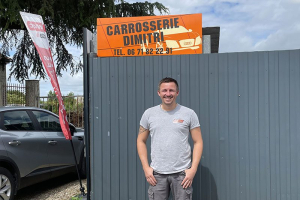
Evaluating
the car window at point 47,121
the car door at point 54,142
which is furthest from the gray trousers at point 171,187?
the car window at point 47,121

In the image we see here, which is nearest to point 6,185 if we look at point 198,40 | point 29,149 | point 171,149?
point 29,149

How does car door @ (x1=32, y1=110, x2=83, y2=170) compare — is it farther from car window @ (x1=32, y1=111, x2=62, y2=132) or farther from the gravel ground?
the gravel ground

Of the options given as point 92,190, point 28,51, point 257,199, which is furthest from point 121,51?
point 28,51

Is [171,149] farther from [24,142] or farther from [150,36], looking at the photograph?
[24,142]

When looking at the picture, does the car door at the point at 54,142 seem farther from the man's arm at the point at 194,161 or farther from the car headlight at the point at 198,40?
the man's arm at the point at 194,161

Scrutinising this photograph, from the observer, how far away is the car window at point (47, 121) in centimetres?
584

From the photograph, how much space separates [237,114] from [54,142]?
3612 millimetres

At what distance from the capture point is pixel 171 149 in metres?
2.78

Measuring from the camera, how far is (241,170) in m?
3.77

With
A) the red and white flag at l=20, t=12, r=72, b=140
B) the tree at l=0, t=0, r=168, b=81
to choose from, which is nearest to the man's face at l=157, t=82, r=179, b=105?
the red and white flag at l=20, t=12, r=72, b=140

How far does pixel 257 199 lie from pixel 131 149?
5.57 ft

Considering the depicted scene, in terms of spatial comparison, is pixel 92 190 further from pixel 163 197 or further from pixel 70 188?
pixel 70 188

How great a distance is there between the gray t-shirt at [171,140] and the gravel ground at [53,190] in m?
3.21

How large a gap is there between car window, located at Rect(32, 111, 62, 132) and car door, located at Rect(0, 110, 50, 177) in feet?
0.71
